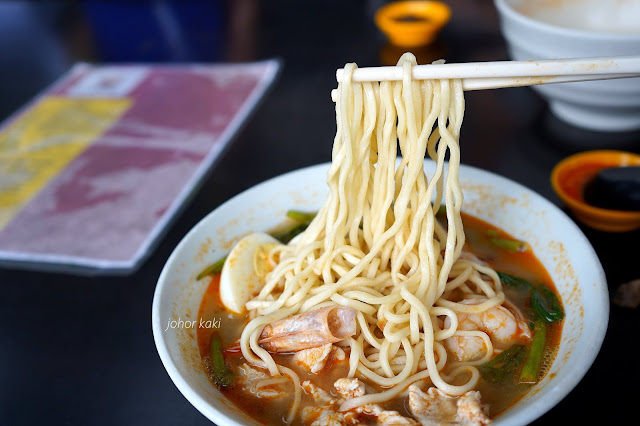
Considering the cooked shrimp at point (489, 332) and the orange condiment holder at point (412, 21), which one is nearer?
the cooked shrimp at point (489, 332)

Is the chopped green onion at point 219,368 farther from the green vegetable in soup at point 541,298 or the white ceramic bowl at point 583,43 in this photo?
the white ceramic bowl at point 583,43

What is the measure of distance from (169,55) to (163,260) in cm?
250

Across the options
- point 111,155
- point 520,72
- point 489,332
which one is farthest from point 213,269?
point 111,155

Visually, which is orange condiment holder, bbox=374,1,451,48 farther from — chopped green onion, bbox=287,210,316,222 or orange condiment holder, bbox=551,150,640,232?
chopped green onion, bbox=287,210,316,222

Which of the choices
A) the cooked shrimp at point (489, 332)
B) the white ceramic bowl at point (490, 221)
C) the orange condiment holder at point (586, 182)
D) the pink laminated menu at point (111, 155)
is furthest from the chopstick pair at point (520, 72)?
the pink laminated menu at point (111, 155)

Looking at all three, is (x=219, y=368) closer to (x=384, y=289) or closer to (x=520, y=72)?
(x=384, y=289)

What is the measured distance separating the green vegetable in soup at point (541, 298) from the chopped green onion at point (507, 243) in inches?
5.7

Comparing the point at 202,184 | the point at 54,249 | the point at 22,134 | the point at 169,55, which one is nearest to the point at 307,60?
the point at 169,55

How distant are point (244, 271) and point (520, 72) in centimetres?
115

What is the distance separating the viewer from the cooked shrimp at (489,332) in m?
1.71

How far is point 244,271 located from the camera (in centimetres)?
199

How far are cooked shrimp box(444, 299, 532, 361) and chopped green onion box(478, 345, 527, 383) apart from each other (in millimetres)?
28

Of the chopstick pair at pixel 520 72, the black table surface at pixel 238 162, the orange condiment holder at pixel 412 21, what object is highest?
the chopstick pair at pixel 520 72

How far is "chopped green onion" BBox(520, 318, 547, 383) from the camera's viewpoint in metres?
1.58
